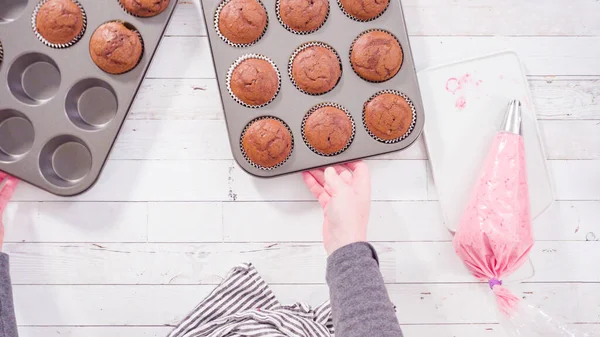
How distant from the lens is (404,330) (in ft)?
5.30

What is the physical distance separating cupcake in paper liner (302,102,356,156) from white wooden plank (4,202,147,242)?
62 cm

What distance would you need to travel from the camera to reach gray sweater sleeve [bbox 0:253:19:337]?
131 centimetres

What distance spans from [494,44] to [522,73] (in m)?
0.14

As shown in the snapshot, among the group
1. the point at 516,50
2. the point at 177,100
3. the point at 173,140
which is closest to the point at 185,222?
the point at 173,140

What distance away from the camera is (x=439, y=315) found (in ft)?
5.32

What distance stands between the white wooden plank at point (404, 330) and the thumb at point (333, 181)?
0.59 m

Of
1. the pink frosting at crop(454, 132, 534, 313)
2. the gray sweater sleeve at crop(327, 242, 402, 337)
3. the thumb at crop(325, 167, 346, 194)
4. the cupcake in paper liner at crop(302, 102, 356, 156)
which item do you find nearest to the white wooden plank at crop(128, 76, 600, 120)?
the cupcake in paper liner at crop(302, 102, 356, 156)

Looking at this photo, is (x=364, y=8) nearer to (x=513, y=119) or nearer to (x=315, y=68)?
(x=315, y=68)

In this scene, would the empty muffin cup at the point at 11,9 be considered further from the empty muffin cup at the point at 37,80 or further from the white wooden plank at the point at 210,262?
the white wooden plank at the point at 210,262

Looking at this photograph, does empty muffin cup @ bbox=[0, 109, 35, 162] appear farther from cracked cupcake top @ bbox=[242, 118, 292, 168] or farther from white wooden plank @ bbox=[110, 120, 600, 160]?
cracked cupcake top @ bbox=[242, 118, 292, 168]

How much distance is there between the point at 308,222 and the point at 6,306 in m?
0.93

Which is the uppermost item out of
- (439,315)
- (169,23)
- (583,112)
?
(169,23)

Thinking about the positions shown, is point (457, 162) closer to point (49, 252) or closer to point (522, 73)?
point (522, 73)

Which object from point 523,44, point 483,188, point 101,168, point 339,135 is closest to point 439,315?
point 483,188
